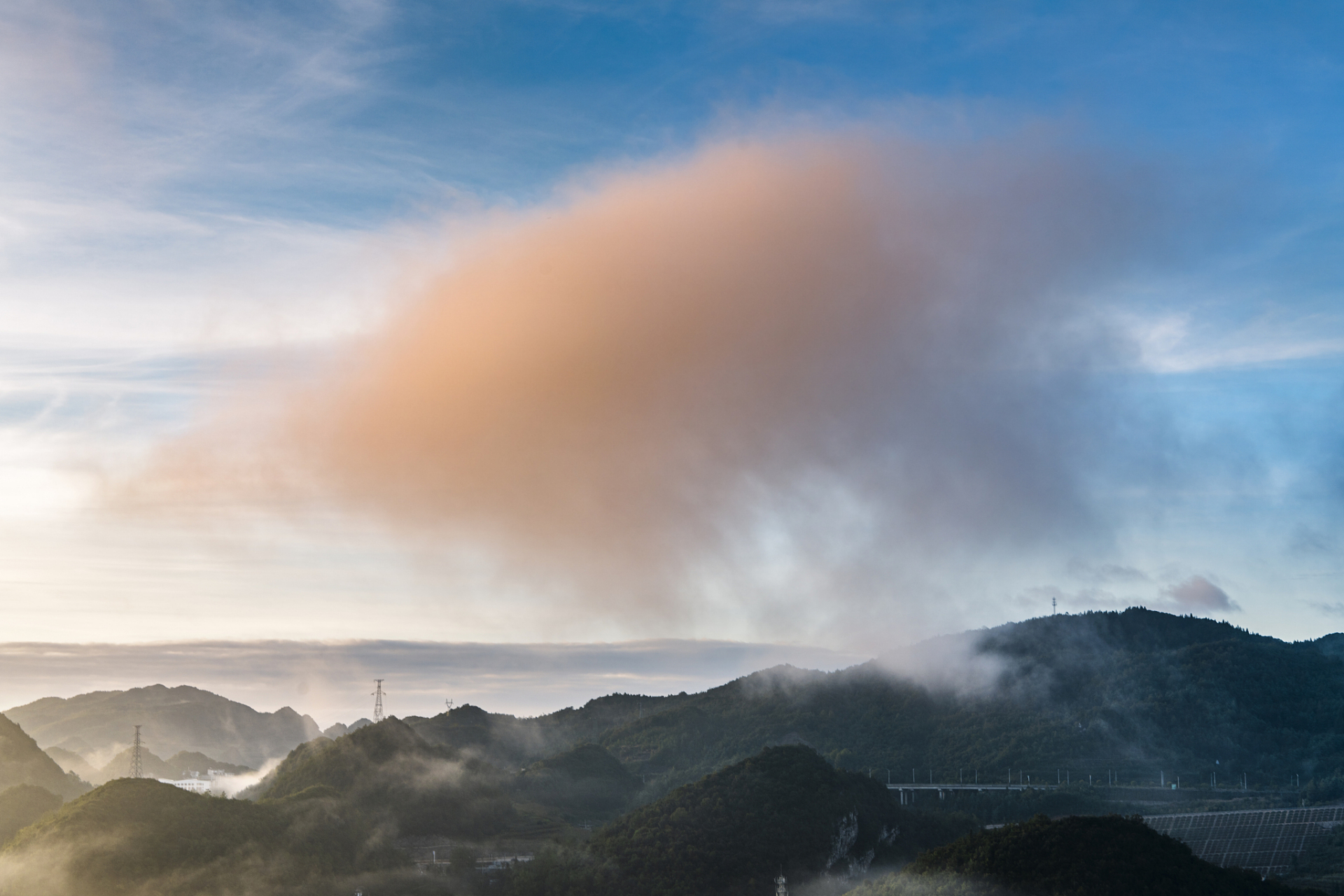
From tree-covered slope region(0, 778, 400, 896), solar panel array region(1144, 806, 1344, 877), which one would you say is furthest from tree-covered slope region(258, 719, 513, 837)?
solar panel array region(1144, 806, 1344, 877)

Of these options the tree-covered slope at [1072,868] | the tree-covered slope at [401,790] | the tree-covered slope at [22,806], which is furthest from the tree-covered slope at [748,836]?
the tree-covered slope at [22,806]

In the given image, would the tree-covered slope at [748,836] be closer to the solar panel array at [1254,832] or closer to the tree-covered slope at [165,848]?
the tree-covered slope at [165,848]

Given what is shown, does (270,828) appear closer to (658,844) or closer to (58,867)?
(58,867)

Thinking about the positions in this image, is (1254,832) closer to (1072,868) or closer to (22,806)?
(1072,868)

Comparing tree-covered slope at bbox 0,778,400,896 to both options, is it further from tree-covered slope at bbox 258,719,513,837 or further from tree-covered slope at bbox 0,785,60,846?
tree-covered slope at bbox 0,785,60,846

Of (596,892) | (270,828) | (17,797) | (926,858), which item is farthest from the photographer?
(17,797)

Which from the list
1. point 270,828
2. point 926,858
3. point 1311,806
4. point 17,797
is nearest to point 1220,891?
point 926,858

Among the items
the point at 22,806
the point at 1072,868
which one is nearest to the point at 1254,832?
the point at 1072,868
